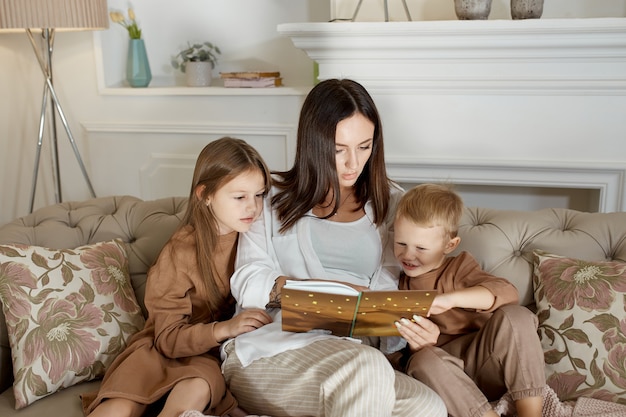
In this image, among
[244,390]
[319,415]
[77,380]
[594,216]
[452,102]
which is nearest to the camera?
[319,415]

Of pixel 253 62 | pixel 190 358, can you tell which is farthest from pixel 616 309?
pixel 253 62

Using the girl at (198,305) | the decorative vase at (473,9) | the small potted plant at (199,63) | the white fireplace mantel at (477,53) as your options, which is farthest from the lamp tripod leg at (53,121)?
the decorative vase at (473,9)

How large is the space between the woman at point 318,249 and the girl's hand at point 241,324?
0.02 meters

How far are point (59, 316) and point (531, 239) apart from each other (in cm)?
127

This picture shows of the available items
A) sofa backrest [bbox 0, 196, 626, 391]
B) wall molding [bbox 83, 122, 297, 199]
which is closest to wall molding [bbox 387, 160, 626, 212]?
sofa backrest [bbox 0, 196, 626, 391]

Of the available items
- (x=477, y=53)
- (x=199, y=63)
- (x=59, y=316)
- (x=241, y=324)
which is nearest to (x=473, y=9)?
(x=477, y=53)

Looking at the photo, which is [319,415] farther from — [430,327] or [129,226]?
[129,226]

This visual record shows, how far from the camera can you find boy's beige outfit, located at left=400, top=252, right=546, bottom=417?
56.9 inches

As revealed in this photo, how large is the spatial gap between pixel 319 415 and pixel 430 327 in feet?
1.12

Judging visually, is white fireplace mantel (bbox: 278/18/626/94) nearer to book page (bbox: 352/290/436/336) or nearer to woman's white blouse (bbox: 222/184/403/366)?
woman's white blouse (bbox: 222/184/403/366)

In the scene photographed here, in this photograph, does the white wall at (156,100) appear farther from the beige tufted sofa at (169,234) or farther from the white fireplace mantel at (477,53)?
the beige tufted sofa at (169,234)

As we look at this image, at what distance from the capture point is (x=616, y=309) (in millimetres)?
1536

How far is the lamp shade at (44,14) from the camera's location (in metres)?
2.27

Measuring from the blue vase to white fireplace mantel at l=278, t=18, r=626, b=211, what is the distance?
90 centimetres
